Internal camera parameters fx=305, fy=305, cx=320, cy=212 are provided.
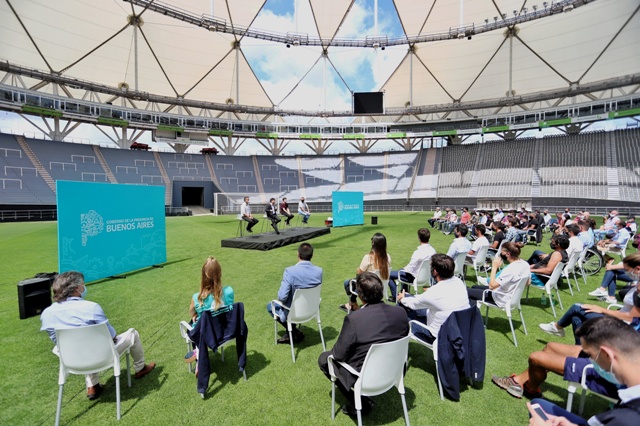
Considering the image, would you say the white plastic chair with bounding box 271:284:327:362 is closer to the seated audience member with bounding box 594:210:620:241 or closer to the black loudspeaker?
the black loudspeaker

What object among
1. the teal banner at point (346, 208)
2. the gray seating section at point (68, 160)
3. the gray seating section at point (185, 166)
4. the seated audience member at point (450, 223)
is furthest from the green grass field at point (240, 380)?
the gray seating section at point (185, 166)

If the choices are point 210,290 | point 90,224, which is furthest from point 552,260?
point 90,224

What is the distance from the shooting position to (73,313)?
9.64ft

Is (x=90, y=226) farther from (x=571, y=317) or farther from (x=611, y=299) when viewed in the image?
(x=611, y=299)

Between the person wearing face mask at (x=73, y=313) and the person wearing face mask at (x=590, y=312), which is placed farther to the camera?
the person wearing face mask at (x=590, y=312)

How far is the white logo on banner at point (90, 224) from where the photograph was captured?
713 centimetres

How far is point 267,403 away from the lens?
3.10 metres

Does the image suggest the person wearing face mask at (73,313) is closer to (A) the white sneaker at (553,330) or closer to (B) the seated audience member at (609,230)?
(A) the white sneaker at (553,330)

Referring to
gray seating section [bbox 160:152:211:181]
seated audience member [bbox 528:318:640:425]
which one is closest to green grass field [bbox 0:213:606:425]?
seated audience member [bbox 528:318:640:425]

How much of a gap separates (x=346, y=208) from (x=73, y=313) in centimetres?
1873

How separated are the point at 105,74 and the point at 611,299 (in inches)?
1945

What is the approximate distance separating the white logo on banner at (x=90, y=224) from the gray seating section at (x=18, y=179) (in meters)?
28.0

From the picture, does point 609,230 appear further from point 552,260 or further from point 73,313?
point 73,313

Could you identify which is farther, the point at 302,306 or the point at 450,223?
the point at 450,223
